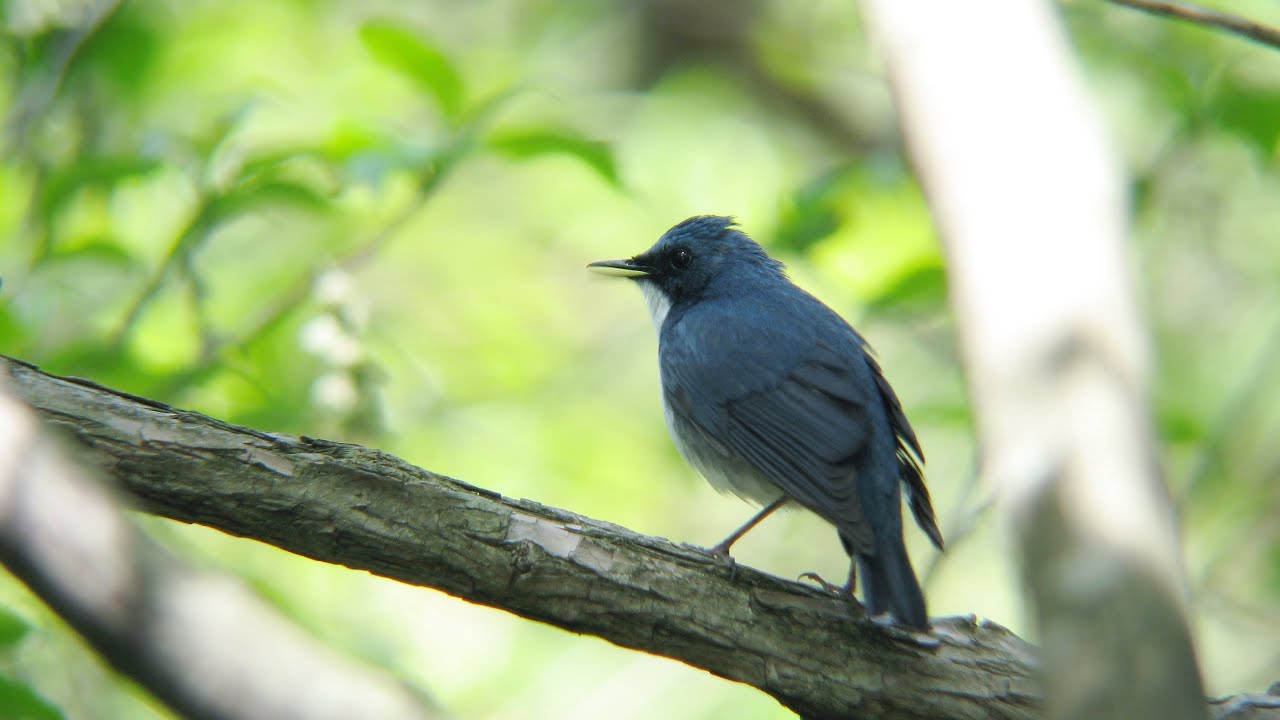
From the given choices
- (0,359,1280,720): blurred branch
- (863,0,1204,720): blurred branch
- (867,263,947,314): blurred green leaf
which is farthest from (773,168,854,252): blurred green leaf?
(863,0,1204,720): blurred branch

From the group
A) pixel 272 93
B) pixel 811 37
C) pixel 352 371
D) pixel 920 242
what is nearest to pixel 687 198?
pixel 920 242

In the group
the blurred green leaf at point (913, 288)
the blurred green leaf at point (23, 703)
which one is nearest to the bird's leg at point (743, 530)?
the blurred green leaf at point (913, 288)

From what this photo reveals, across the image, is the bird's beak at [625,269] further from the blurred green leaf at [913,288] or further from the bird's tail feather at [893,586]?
the bird's tail feather at [893,586]

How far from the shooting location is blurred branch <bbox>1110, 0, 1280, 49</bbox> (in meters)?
2.71

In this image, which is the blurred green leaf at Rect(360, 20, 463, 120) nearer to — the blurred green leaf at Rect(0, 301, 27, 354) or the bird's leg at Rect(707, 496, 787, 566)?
the blurred green leaf at Rect(0, 301, 27, 354)

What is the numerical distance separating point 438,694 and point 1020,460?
3936 mm

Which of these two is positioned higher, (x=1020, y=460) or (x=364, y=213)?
(x=364, y=213)

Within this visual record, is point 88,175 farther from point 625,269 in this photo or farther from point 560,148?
point 625,269

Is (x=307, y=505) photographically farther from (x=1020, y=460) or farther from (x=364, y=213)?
(x=364, y=213)

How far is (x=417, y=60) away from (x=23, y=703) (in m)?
2.35

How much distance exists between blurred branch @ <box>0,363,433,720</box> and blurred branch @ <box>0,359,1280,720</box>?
1.00 metres

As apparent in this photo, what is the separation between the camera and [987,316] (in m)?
1.99

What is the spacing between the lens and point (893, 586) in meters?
3.10

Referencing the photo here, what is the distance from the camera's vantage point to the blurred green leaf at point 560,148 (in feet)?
12.0
